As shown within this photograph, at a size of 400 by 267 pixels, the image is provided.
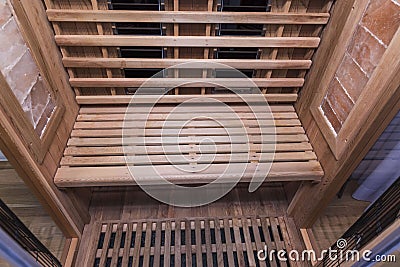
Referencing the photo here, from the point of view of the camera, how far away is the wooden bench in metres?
1.47

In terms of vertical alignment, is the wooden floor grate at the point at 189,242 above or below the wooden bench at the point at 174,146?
below

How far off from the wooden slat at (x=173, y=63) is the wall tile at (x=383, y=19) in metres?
0.49

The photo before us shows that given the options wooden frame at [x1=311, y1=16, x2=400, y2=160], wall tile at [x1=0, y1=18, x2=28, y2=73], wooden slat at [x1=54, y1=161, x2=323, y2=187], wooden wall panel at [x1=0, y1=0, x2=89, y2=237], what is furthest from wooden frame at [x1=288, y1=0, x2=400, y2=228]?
wall tile at [x1=0, y1=18, x2=28, y2=73]

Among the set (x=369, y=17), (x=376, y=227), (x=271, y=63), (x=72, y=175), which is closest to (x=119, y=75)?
(x=72, y=175)

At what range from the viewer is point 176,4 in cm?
141

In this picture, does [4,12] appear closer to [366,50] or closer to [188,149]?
[188,149]

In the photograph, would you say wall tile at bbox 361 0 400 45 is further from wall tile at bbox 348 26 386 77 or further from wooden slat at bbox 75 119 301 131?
wooden slat at bbox 75 119 301 131

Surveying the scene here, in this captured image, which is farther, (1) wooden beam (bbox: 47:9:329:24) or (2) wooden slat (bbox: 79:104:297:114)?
(2) wooden slat (bbox: 79:104:297:114)

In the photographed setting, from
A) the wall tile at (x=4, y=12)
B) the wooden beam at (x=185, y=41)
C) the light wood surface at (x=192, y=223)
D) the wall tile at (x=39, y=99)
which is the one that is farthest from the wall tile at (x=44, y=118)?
the light wood surface at (x=192, y=223)

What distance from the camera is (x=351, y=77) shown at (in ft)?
4.30

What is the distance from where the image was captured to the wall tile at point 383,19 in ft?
3.46

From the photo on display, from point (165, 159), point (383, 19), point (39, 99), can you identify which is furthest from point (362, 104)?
point (39, 99)

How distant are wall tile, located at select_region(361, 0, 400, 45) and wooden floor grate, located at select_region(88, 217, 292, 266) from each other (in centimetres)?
119

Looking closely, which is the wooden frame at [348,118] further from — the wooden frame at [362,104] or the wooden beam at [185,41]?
the wooden beam at [185,41]
